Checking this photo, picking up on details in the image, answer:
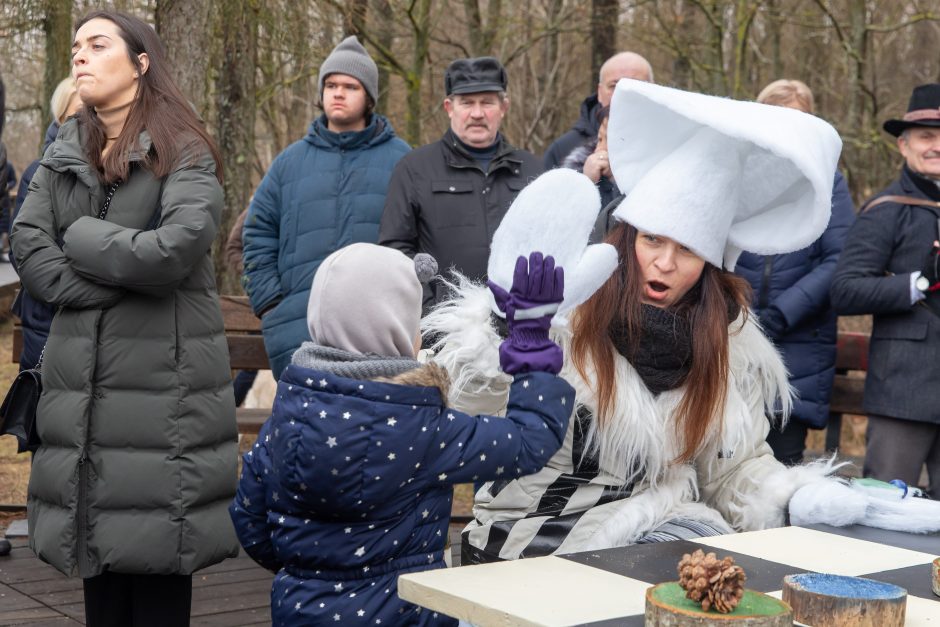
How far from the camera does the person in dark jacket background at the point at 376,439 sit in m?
2.34

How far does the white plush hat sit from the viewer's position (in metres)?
2.86

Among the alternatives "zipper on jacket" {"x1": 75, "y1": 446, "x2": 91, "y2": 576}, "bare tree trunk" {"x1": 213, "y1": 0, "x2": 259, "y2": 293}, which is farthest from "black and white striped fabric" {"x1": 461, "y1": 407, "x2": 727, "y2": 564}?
"bare tree trunk" {"x1": 213, "y1": 0, "x2": 259, "y2": 293}

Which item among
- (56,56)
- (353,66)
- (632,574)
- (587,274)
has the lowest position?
(632,574)

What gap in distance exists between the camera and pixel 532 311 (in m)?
2.48

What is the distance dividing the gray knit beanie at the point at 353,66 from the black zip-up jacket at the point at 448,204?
1.37 ft

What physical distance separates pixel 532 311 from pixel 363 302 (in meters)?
0.34

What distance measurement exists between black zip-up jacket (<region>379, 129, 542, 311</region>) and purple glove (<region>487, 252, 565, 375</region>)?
2142 millimetres

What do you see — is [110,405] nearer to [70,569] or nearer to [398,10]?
[70,569]

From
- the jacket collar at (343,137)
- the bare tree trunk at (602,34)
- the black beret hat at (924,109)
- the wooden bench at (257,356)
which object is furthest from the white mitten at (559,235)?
the bare tree trunk at (602,34)

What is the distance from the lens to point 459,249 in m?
4.74

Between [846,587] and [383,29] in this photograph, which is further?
[383,29]

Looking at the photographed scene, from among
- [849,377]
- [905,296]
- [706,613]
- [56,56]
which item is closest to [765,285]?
[905,296]

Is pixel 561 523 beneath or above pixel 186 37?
beneath

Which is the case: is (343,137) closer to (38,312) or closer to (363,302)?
(38,312)
